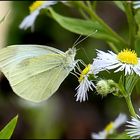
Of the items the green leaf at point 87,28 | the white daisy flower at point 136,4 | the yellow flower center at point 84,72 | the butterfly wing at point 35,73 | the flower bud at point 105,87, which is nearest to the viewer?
the flower bud at point 105,87

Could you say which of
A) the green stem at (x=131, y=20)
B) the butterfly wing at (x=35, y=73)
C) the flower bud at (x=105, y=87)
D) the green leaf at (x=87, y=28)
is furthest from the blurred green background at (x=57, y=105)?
the flower bud at (x=105, y=87)

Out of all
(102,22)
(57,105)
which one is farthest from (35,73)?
(57,105)

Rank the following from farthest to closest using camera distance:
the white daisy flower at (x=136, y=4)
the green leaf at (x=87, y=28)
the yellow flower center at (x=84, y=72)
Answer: the green leaf at (x=87, y=28), the white daisy flower at (x=136, y=4), the yellow flower center at (x=84, y=72)

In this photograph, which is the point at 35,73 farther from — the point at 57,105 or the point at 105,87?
the point at 57,105

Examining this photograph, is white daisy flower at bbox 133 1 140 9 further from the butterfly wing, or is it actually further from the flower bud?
the flower bud

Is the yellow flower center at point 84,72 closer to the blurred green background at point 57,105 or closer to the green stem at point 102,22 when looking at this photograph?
the green stem at point 102,22

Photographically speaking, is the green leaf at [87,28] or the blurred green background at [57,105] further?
the blurred green background at [57,105]

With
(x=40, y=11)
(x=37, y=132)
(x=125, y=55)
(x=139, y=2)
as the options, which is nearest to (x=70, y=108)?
(x=37, y=132)
